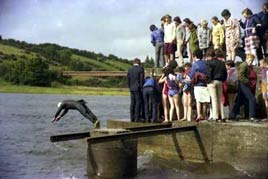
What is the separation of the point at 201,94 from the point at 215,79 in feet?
1.98

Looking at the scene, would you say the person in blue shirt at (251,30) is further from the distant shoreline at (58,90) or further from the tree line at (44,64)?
the distant shoreline at (58,90)

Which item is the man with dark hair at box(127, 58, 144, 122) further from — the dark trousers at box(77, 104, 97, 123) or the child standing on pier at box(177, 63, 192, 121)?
the dark trousers at box(77, 104, 97, 123)

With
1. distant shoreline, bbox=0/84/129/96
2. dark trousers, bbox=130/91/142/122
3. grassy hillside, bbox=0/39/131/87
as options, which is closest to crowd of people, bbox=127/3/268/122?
dark trousers, bbox=130/91/142/122

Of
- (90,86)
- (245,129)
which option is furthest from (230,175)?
(90,86)

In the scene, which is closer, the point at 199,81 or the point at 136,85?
the point at 199,81

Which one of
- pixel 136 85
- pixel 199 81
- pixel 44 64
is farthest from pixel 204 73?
pixel 44 64

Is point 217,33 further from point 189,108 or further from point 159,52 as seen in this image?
point 189,108

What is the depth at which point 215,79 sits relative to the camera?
39.5 ft

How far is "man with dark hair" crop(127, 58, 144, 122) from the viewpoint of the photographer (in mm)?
13852

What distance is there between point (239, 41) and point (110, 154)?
6206 millimetres

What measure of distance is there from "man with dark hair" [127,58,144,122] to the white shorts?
1926 millimetres

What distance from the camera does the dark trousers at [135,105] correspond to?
14.2 metres

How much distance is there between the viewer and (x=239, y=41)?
48.4ft

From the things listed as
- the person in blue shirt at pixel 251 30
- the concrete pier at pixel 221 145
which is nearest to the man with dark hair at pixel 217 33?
the person in blue shirt at pixel 251 30
